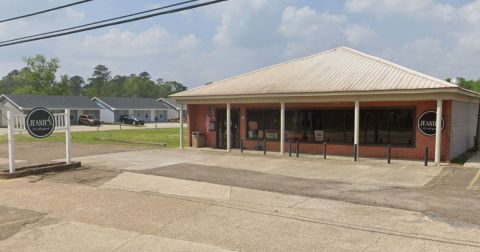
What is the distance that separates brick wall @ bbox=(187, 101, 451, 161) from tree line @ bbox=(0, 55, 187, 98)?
257 feet

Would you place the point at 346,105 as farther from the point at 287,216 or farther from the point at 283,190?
the point at 287,216

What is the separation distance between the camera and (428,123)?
16.8 m

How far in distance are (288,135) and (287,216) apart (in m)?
12.6

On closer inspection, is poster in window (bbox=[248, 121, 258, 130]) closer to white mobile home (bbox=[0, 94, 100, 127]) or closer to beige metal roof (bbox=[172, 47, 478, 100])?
beige metal roof (bbox=[172, 47, 478, 100])

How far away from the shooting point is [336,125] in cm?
1912

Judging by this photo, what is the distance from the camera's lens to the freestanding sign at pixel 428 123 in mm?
16594

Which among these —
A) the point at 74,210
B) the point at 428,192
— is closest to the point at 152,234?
the point at 74,210

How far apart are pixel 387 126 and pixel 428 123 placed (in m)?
1.67

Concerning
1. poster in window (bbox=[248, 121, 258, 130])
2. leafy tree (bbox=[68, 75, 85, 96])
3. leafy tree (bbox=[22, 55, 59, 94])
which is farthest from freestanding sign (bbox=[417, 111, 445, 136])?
leafy tree (bbox=[68, 75, 85, 96])

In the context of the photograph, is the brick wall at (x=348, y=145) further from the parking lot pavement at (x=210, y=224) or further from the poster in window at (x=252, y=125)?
the parking lot pavement at (x=210, y=224)

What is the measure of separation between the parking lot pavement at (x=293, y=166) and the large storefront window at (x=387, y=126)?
6.14 ft

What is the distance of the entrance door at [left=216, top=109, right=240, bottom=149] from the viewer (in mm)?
22438

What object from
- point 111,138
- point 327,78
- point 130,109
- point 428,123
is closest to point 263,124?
point 327,78

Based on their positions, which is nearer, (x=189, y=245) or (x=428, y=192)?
(x=189, y=245)
